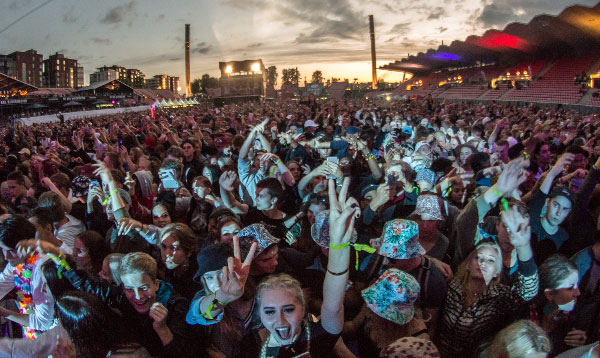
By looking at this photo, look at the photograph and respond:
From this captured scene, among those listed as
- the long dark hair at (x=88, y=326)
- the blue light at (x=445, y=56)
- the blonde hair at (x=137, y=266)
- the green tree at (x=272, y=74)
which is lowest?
the long dark hair at (x=88, y=326)

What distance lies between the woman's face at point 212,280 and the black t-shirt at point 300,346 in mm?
331

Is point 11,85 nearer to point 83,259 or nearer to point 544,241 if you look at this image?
point 83,259

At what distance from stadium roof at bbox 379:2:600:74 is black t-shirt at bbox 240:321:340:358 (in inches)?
1275

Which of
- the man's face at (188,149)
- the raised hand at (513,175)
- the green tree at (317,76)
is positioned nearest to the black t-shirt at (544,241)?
the raised hand at (513,175)

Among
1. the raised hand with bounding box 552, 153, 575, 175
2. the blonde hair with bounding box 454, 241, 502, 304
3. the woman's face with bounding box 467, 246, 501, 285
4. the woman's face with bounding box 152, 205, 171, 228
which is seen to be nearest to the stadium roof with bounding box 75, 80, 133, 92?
the woman's face with bounding box 152, 205, 171, 228

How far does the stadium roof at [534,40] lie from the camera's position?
93.0ft

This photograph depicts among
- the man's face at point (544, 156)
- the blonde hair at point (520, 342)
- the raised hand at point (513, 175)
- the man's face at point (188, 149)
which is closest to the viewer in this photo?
the blonde hair at point (520, 342)

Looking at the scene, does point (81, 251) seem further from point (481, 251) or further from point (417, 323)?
point (481, 251)

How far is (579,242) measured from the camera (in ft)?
11.0

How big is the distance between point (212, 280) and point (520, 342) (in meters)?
1.61

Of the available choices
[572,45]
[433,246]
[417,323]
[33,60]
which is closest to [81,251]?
[417,323]

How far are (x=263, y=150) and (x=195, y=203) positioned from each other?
154cm

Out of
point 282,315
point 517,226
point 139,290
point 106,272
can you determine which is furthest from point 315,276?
point 106,272

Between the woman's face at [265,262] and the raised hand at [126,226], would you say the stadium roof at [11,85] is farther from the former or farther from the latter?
the woman's face at [265,262]
